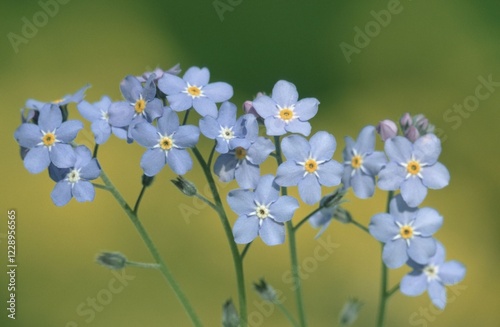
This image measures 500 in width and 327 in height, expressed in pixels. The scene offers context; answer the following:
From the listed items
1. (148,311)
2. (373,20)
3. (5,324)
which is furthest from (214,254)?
(373,20)

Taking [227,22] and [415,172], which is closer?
[415,172]

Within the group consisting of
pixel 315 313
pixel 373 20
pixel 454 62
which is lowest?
pixel 315 313

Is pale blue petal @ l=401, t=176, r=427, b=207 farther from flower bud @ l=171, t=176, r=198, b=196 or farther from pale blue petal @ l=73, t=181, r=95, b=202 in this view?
pale blue petal @ l=73, t=181, r=95, b=202

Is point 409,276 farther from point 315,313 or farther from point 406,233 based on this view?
point 315,313

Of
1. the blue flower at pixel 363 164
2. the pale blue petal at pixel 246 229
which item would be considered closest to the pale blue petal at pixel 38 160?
the pale blue petal at pixel 246 229

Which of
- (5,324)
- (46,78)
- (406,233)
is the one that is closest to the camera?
(406,233)
